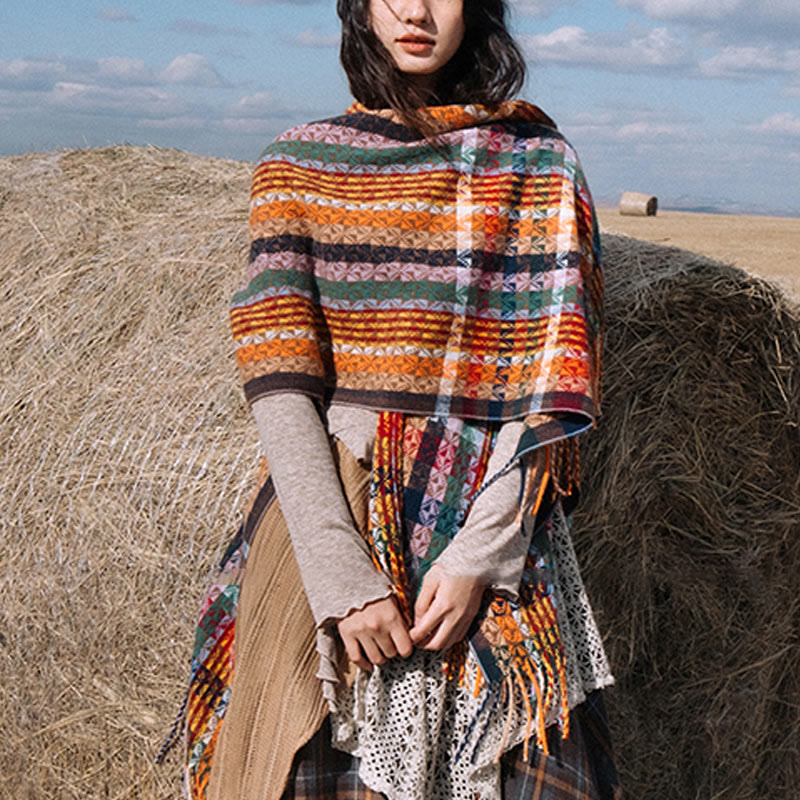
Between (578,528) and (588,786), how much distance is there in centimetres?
119

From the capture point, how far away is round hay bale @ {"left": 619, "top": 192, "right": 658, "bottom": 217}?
48.1 ft

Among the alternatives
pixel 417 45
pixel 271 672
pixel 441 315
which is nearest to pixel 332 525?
pixel 271 672

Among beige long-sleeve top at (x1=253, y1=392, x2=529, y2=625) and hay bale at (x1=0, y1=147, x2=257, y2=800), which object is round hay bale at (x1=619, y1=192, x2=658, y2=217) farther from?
beige long-sleeve top at (x1=253, y1=392, x2=529, y2=625)

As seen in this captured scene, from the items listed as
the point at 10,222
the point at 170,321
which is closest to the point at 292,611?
the point at 170,321

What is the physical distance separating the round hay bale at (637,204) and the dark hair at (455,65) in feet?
43.4

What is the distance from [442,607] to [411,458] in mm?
240

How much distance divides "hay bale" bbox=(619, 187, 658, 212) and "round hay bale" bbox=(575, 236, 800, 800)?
12040mm

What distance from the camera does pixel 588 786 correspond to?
5.45 ft

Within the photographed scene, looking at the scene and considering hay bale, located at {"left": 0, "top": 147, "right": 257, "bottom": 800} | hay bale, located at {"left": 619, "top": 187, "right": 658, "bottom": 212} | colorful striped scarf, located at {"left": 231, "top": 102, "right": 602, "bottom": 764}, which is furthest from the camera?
hay bale, located at {"left": 619, "top": 187, "right": 658, "bottom": 212}

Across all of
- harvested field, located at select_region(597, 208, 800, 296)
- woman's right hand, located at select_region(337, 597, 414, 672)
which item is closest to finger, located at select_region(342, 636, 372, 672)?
woman's right hand, located at select_region(337, 597, 414, 672)

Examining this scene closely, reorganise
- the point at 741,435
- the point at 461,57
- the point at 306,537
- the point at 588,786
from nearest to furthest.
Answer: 1. the point at 306,537
2. the point at 588,786
3. the point at 461,57
4. the point at 741,435

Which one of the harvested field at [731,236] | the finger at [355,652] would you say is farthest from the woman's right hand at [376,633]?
the harvested field at [731,236]

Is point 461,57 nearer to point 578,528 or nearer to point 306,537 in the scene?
point 306,537

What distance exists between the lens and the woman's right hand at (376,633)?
152 cm
